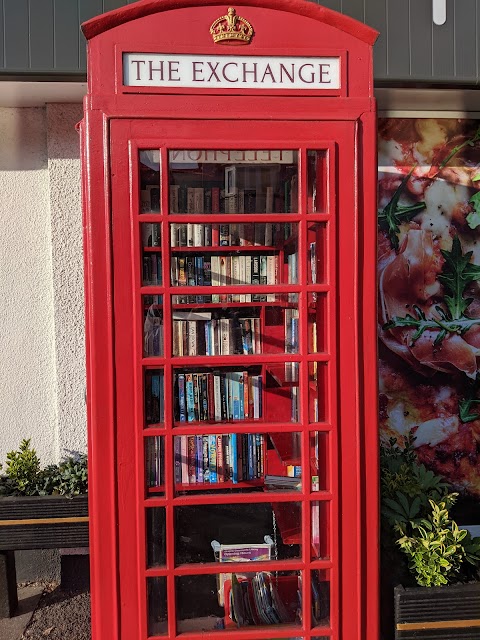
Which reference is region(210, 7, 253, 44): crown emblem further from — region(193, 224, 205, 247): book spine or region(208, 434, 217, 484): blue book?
region(208, 434, 217, 484): blue book

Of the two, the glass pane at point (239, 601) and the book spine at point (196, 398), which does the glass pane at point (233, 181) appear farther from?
the glass pane at point (239, 601)

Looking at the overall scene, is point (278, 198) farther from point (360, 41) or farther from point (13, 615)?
point (13, 615)

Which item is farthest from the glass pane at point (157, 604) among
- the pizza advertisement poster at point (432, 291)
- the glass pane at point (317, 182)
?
the pizza advertisement poster at point (432, 291)

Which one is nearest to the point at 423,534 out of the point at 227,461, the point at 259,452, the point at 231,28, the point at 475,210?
the point at 259,452

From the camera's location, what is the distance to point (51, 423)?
425 cm

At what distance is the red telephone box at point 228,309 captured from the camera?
2.40m

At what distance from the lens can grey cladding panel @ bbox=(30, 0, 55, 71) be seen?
345 centimetres

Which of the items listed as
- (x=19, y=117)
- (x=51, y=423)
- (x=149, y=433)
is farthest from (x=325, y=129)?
(x=51, y=423)

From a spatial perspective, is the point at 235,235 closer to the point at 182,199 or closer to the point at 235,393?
the point at 182,199

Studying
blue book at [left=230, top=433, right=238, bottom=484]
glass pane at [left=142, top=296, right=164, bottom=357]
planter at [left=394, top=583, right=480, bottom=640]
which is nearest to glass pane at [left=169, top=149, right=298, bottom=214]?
glass pane at [left=142, top=296, right=164, bottom=357]

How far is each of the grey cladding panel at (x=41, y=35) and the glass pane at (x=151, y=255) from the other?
5.38ft

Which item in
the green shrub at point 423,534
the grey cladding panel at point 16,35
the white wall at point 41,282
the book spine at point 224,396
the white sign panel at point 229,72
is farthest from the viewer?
the white wall at point 41,282

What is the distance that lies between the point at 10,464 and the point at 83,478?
465 mm

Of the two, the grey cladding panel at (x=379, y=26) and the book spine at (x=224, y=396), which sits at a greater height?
the grey cladding panel at (x=379, y=26)
